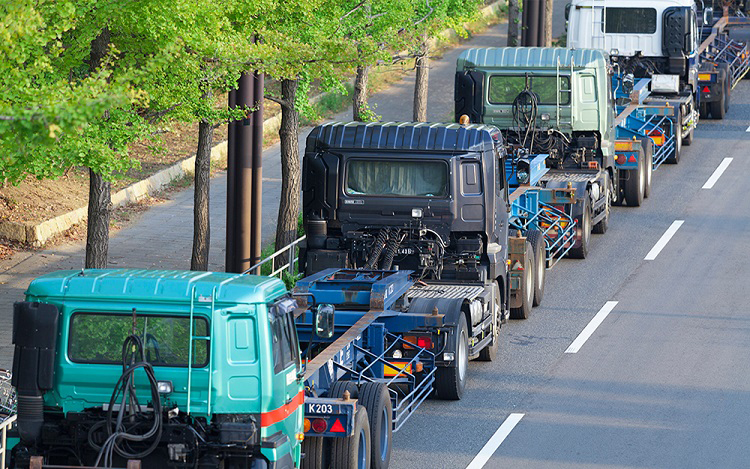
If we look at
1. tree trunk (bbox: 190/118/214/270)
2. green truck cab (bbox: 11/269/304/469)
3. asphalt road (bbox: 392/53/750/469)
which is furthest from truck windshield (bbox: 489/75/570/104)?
green truck cab (bbox: 11/269/304/469)

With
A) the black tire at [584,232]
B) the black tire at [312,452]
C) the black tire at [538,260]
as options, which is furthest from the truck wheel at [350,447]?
the black tire at [584,232]

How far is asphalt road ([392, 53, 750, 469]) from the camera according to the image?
12.9m

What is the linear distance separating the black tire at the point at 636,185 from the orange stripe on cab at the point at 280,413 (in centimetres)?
1465

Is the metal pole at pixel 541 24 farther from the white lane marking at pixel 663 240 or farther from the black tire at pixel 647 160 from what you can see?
the white lane marking at pixel 663 240

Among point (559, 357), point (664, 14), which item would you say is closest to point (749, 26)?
point (664, 14)

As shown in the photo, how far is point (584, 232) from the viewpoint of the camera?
20.7 meters

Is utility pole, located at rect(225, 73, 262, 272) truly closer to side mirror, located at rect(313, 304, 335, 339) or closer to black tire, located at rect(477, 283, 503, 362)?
black tire, located at rect(477, 283, 503, 362)

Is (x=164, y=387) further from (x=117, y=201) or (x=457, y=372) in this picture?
(x=117, y=201)

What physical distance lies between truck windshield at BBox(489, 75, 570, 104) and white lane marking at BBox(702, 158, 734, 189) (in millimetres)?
5884

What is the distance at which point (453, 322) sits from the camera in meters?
13.9

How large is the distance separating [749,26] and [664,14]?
7410 millimetres

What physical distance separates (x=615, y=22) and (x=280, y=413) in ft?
59.5

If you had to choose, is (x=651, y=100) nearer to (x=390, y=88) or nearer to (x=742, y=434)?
(x=390, y=88)

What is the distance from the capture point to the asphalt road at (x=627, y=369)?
12.9 m
